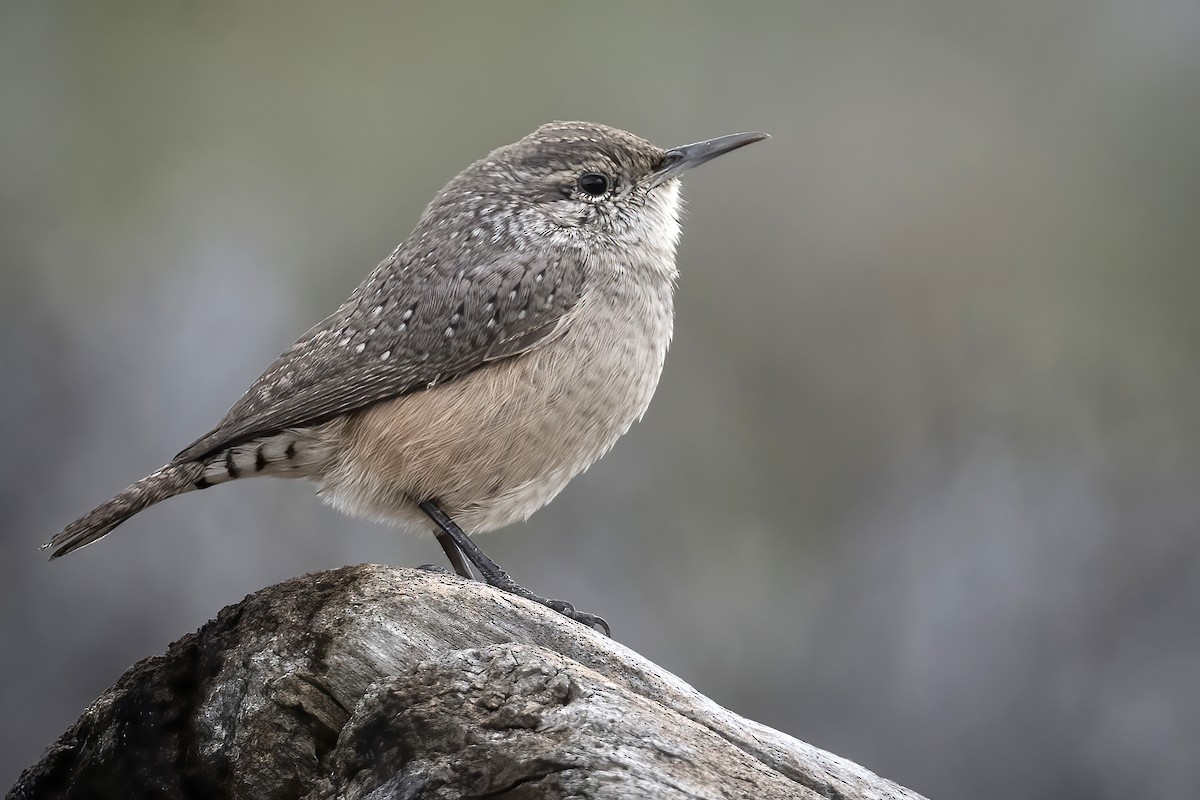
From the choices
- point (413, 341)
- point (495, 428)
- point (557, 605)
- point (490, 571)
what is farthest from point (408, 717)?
point (413, 341)

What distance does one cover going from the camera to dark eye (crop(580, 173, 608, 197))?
177 inches

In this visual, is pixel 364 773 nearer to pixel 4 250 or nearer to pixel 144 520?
pixel 144 520

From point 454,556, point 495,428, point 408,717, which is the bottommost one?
point 408,717

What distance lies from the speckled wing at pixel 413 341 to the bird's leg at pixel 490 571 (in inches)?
19.8

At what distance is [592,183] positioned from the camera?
452 cm

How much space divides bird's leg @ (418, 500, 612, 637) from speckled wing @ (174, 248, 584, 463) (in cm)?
50

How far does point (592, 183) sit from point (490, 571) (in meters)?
1.63

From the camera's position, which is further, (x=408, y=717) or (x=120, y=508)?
(x=120, y=508)

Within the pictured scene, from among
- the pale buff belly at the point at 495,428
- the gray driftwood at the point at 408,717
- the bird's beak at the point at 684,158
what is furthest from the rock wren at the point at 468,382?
the gray driftwood at the point at 408,717

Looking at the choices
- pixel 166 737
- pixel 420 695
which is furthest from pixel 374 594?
pixel 166 737

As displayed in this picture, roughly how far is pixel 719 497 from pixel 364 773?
3.24 meters

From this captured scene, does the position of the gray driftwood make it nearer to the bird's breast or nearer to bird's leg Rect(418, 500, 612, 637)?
bird's leg Rect(418, 500, 612, 637)

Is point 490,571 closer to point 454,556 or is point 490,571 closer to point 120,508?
point 454,556

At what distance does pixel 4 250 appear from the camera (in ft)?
18.7
